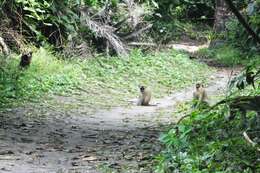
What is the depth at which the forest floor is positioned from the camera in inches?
264

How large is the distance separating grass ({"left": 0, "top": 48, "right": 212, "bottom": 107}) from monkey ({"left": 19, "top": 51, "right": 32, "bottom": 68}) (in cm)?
12

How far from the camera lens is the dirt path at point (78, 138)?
671 cm

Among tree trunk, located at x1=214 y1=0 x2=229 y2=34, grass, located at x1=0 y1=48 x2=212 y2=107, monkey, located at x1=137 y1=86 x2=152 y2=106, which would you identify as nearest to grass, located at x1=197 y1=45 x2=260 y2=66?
tree trunk, located at x1=214 y1=0 x2=229 y2=34

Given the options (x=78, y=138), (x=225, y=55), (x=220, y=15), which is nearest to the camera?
(x=78, y=138)

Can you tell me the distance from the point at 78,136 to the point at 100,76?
22.1ft

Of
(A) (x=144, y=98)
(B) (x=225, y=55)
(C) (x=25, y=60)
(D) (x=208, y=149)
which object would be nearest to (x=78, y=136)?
(D) (x=208, y=149)

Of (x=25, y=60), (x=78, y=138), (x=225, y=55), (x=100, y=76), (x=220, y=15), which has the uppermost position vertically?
(x=220, y=15)

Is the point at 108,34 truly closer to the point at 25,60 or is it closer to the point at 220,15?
the point at 25,60

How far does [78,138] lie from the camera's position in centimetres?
858

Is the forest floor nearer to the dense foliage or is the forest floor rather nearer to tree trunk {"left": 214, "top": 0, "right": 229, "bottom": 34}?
the dense foliage

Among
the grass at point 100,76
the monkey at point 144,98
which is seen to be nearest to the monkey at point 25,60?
the grass at point 100,76

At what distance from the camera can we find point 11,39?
15211 mm

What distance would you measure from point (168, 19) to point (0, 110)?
14434 millimetres

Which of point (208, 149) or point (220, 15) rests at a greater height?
point (220, 15)
